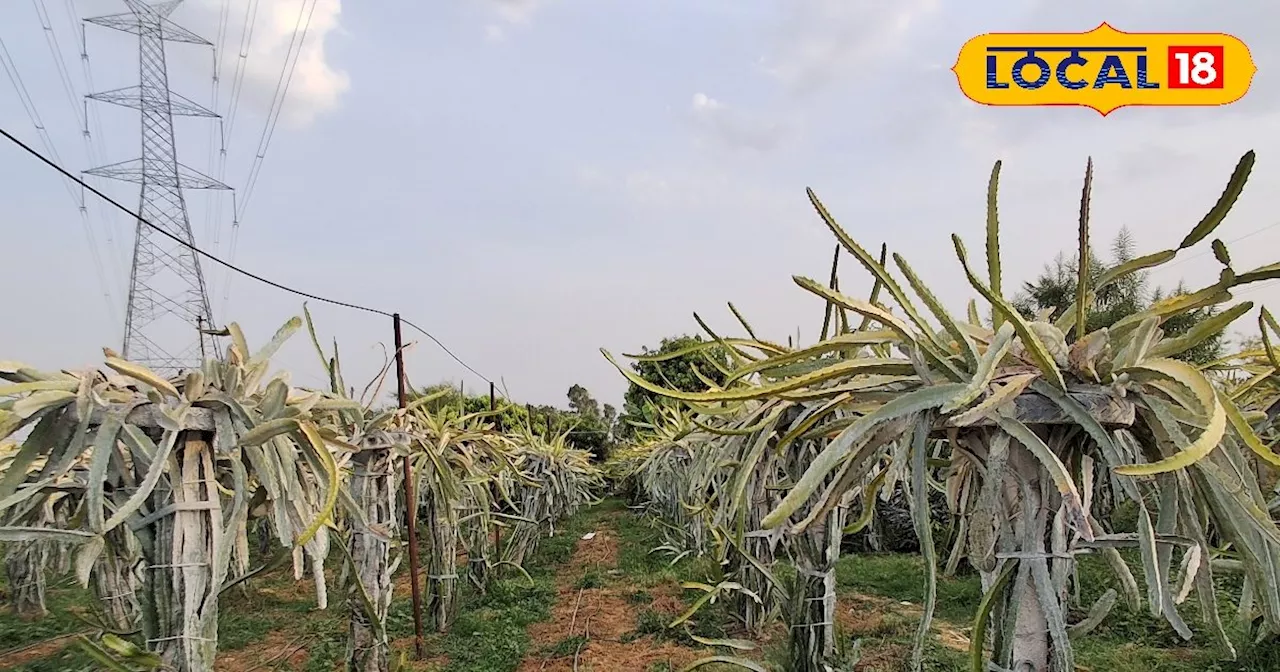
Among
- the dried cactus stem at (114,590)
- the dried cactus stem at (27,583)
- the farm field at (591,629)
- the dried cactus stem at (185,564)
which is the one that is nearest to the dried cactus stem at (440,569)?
the farm field at (591,629)

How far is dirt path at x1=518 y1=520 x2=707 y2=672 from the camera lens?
16.1 ft

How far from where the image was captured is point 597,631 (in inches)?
228

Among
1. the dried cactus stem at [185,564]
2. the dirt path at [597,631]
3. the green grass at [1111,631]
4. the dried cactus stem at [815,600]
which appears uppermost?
the dried cactus stem at [185,564]

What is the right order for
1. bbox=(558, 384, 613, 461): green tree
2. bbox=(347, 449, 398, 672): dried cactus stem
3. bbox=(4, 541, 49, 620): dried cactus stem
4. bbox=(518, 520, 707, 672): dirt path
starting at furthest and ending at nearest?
bbox=(558, 384, 613, 461): green tree, bbox=(4, 541, 49, 620): dried cactus stem, bbox=(518, 520, 707, 672): dirt path, bbox=(347, 449, 398, 672): dried cactus stem

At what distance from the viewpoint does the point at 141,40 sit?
17766 millimetres

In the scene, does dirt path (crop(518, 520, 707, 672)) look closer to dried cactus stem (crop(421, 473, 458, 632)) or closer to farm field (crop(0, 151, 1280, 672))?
farm field (crop(0, 151, 1280, 672))

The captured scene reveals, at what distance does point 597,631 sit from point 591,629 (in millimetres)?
81

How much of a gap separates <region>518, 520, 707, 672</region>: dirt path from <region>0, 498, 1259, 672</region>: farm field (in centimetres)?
1

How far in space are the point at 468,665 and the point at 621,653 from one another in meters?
1.04

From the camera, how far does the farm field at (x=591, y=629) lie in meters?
4.75

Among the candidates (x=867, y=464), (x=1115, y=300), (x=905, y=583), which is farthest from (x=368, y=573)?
(x=1115, y=300)

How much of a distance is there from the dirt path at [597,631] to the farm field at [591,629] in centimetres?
1

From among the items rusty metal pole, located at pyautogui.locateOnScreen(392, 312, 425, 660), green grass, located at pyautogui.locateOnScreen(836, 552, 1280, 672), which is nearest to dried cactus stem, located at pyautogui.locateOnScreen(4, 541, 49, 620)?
rusty metal pole, located at pyautogui.locateOnScreen(392, 312, 425, 660)

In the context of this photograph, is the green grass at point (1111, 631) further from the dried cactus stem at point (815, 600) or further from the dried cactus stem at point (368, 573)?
the dried cactus stem at point (368, 573)
